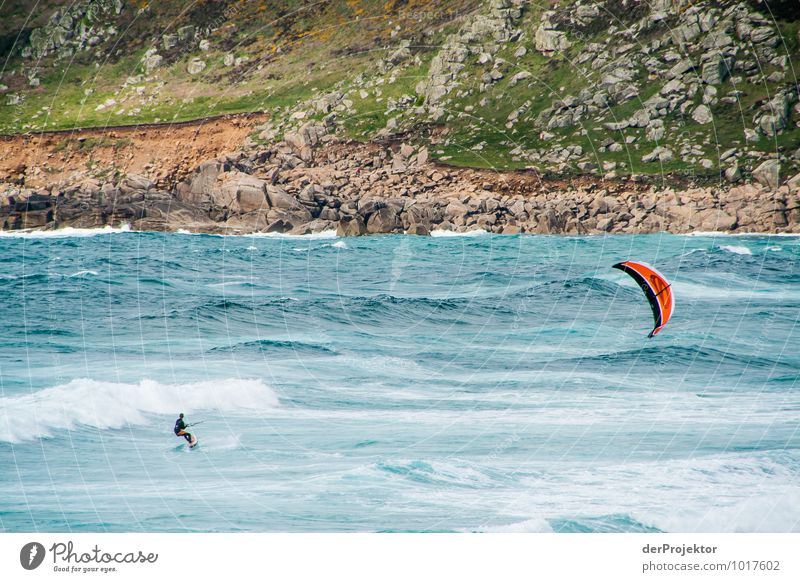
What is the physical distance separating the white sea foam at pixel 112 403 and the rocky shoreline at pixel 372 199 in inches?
589

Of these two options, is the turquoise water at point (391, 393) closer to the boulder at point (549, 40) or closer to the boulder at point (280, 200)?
the boulder at point (280, 200)

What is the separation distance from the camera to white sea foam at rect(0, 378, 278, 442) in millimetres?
14817

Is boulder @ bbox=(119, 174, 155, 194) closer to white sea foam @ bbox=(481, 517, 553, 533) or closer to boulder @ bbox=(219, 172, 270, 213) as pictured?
boulder @ bbox=(219, 172, 270, 213)

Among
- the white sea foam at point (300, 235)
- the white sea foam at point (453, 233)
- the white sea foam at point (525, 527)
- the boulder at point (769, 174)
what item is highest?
the boulder at point (769, 174)

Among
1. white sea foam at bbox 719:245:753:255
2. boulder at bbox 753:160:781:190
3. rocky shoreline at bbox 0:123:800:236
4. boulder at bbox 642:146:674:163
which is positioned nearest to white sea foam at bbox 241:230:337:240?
rocky shoreline at bbox 0:123:800:236

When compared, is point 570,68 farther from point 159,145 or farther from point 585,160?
point 159,145

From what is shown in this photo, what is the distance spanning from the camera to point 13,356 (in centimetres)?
1845

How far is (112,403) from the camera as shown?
15875 millimetres

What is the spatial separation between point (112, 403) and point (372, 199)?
19483mm

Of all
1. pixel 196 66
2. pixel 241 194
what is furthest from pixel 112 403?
pixel 196 66

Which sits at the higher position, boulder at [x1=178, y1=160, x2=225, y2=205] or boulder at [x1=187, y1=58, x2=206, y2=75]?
boulder at [x1=187, y1=58, x2=206, y2=75]

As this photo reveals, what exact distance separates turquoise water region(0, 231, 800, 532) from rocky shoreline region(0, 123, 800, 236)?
14.8 ft

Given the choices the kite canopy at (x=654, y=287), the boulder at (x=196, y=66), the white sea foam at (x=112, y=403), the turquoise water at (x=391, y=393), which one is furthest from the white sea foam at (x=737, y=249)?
the boulder at (x=196, y=66)

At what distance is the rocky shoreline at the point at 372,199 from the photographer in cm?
3275
